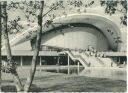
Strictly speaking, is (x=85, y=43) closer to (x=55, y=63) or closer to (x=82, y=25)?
(x=82, y=25)

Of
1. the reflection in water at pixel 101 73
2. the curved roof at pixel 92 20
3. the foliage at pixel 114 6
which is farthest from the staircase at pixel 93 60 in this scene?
the foliage at pixel 114 6

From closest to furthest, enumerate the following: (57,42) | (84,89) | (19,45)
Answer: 1. (84,89)
2. (19,45)
3. (57,42)

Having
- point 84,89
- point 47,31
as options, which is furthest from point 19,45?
point 84,89

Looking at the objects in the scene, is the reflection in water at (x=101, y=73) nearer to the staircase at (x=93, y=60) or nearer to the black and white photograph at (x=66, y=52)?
the black and white photograph at (x=66, y=52)

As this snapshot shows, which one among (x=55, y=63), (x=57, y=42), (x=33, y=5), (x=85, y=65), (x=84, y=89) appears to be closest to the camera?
(x=33, y=5)

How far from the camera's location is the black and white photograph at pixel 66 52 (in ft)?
68.4

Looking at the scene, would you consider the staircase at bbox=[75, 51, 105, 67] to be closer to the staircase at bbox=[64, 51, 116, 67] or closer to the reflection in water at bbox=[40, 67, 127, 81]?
the staircase at bbox=[64, 51, 116, 67]

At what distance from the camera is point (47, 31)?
8500 centimetres

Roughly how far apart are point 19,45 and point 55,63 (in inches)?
520

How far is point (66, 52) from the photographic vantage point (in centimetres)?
6700

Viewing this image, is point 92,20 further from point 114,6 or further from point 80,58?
point 114,6

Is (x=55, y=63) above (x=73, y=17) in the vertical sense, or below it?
below

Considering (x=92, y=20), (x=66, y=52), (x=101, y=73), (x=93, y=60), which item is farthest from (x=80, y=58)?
(x=92, y=20)

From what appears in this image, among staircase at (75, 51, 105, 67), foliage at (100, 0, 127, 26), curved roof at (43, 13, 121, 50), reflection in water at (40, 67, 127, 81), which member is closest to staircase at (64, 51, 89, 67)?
staircase at (75, 51, 105, 67)
